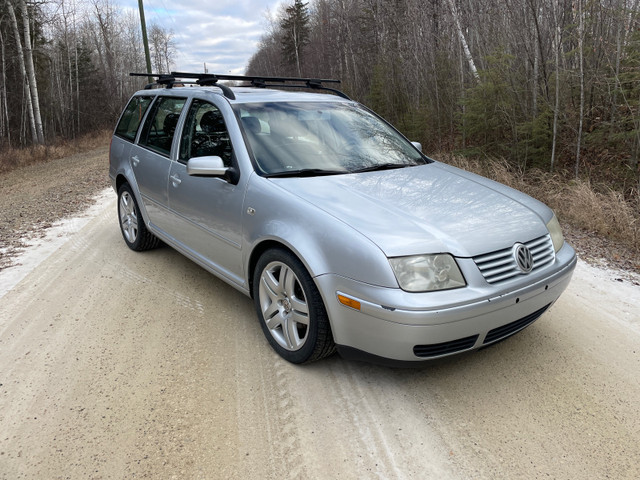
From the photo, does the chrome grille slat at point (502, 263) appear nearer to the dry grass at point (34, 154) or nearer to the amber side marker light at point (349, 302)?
the amber side marker light at point (349, 302)

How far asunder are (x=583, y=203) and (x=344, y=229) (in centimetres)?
524

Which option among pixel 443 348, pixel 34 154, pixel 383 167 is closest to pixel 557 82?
pixel 383 167

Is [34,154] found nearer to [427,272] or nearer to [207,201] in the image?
[207,201]

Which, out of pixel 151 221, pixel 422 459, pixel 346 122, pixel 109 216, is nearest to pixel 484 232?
pixel 422 459

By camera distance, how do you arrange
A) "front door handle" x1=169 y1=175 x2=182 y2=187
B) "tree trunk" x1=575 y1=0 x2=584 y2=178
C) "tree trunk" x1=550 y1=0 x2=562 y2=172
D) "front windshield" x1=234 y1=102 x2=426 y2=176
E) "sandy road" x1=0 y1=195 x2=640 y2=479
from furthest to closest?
"tree trunk" x1=550 y1=0 x2=562 y2=172 < "tree trunk" x1=575 y1=0 x2=584 y2=178 < "front door handle" x1=169 y1=175 x2=182 y2=187 < "front windshield" x1=234 y1=102 x2=426 y2=176 < "sandy road" x1=0 y1=195 x2=640 y2=479

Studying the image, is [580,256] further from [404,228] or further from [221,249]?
[221,249]

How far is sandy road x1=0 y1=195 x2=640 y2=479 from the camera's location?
7.30ft

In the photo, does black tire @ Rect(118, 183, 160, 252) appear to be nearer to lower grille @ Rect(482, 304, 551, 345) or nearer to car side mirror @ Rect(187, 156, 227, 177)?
car side mirror @ Rect(187, 156, 227, 177)

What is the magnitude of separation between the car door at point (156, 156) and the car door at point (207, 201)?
0.67 ft

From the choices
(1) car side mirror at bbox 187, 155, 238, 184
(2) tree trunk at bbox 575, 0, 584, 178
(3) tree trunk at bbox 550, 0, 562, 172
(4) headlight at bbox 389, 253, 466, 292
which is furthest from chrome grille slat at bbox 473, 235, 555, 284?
(3) tree trunk at bbox 550, 0, 562, 172

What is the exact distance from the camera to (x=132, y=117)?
5359mm

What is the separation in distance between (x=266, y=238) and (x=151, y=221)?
2303 millimetres

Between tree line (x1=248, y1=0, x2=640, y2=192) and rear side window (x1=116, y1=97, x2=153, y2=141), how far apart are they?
21.9ft

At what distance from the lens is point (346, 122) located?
3.99 metres
